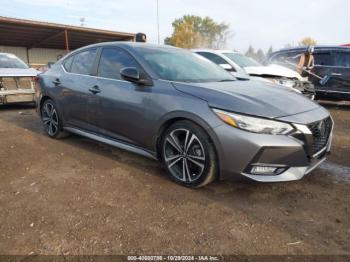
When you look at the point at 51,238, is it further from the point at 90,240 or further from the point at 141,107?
the point at 141,107

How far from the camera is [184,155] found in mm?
A: 3416

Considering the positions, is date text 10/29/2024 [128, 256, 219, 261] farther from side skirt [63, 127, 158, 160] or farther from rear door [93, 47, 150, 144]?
rear door [93, 47, 150, 144]

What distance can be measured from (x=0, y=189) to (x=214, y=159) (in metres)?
2.25

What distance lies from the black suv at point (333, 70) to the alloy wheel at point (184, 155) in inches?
304

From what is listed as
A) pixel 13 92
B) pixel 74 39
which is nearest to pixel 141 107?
pixel 13 92

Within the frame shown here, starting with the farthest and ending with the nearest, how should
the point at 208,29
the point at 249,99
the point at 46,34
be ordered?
1. the point at 208,29
2. the point at 46,34
3. the point at 249,99

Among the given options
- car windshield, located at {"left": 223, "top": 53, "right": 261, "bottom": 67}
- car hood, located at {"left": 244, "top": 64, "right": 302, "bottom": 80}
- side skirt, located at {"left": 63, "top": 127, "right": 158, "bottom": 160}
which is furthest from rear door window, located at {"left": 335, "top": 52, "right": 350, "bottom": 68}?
side skirt, located at {"left": 63, "top": 127, "right": 158, "bottom": 160}

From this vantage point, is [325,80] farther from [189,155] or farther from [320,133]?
[189,155]

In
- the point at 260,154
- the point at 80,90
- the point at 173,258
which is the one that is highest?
the point at 80,90

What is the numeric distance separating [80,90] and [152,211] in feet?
7.66

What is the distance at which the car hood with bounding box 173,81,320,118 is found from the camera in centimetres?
308

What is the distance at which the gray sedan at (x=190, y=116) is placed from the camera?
3006 millimetres

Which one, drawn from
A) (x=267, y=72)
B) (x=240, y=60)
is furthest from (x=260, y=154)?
(x=240, y=60)

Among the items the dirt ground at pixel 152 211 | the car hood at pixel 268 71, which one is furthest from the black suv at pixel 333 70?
the dirt ground at pixel 152 211
